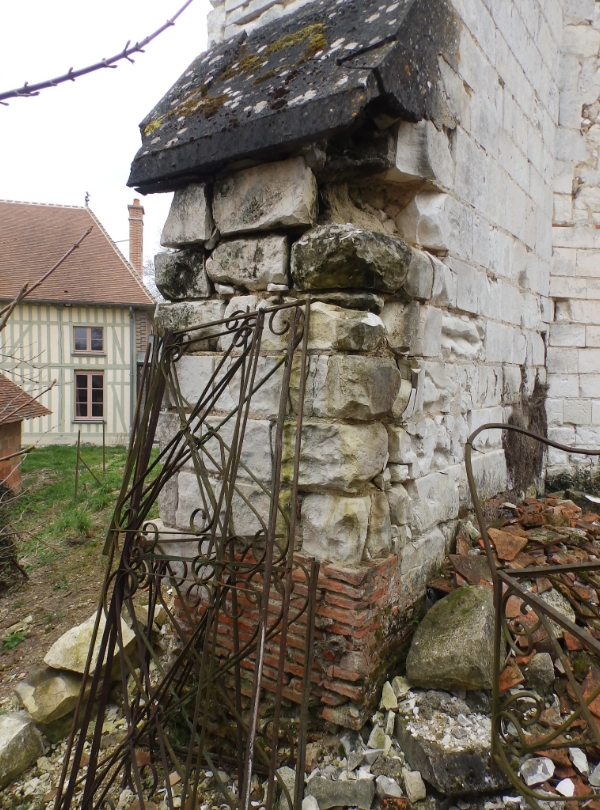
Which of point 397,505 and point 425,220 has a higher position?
point 425,220

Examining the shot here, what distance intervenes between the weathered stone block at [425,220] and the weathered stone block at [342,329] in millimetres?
606

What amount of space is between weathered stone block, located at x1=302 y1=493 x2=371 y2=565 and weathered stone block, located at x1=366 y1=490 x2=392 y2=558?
0.17ft

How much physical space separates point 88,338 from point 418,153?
15.8 metres

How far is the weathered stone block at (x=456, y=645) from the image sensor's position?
2199 mm

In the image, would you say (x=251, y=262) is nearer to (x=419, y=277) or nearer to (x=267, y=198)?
(x=267, y=198)

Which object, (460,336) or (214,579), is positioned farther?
(460,336)

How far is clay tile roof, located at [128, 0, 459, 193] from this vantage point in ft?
7.27

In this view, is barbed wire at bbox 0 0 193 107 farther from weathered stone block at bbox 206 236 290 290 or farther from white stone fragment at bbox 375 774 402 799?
white stone fragment at bbox 375 774 402 799

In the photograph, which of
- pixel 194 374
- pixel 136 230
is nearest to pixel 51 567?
pixel 194 374

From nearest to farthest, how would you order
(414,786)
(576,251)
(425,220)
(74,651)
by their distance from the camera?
(414,786), (425,220), (74,651), (576,251)

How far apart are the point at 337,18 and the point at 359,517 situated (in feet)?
7.28

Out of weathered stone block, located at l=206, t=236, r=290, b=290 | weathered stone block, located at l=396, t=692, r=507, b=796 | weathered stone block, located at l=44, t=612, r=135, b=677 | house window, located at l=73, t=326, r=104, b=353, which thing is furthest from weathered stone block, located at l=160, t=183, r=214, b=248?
house window, located at l=73, t=326, r=104, b=353

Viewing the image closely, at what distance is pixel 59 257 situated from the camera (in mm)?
17203

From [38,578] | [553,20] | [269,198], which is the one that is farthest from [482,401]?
[38,578]
